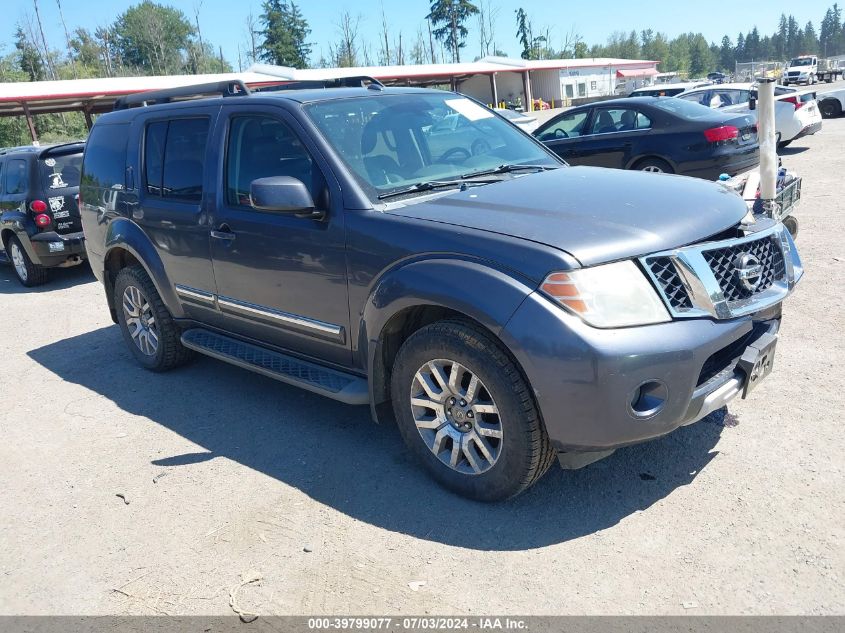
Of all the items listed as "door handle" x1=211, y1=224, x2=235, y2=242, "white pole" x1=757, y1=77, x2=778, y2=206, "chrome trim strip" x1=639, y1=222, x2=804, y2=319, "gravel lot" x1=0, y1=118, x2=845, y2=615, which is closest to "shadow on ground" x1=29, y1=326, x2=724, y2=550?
"gravel lot" x1=0, y1=118, x2=845, y2=615

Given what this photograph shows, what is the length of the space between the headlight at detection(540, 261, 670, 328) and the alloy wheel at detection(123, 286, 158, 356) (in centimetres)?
380

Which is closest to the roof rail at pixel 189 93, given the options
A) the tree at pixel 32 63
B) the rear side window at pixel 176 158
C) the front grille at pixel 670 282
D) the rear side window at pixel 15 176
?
the rear side window at pixel 176 158

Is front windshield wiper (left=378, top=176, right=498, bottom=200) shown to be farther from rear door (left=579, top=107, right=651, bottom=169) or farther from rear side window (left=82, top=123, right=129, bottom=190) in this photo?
rear door (left=579, top=107, right=651, bottom=169)

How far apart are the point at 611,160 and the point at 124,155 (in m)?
7.25

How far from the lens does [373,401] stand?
3861 millimetres

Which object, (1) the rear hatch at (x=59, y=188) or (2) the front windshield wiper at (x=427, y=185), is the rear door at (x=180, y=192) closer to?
(2) the front windshield wiper at (x=427, y=185)

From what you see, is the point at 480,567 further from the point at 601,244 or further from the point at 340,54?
the point at 340,54

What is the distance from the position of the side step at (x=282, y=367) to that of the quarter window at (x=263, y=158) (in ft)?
3.17

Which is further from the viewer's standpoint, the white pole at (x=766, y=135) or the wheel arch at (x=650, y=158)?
the wheel arch at (x=650, y=158)

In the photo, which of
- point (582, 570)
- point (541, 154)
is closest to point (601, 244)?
point (582, 570)

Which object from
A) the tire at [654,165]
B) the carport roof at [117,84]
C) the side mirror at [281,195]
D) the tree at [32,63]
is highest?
the tree at [32,63]

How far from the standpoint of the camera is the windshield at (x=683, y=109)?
398 inches

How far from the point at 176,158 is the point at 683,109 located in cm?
775

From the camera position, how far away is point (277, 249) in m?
4.21
